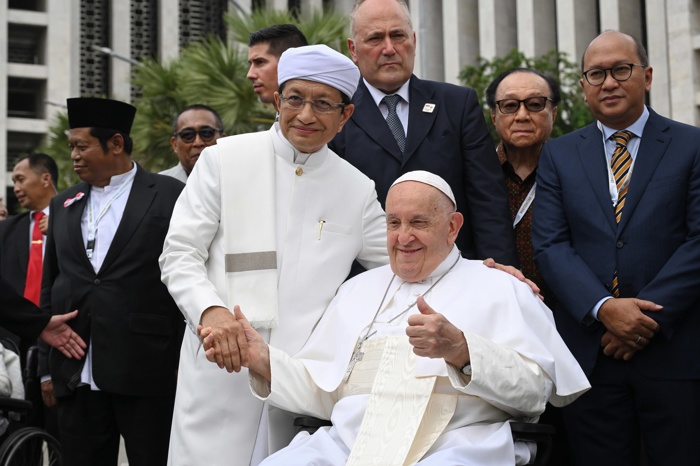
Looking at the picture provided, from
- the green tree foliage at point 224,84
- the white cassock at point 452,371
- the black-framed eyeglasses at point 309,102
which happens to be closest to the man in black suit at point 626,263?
the white cassock at point 452,371

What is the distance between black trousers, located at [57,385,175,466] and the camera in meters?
6.53

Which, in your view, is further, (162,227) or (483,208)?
(162,227)

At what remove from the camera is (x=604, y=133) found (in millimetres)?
5887

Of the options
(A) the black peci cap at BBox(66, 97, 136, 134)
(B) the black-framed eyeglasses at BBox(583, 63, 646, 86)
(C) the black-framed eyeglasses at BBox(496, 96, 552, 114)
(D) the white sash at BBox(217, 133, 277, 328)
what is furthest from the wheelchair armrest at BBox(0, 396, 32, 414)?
(B) the black-framed eyeglasses at BBox(583, 63, 646, 86)

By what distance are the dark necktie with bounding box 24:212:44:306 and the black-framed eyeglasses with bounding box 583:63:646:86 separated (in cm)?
524

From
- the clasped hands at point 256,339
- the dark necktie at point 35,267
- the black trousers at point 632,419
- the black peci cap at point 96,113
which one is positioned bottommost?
the black trousers at point 632,419

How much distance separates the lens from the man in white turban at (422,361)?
4691mm

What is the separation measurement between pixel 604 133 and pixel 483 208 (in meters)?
0.74

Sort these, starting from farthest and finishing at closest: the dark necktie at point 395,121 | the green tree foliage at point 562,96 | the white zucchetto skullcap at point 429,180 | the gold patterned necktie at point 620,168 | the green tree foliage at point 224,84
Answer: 1. the green tree foliage at point 562,96
2. the green tree foliage at point 224,84
3. the dark necktie at point 395,121
4. the gold patterned necktie at point 620,168
5. the white zucchetto skullcap at point 429,180

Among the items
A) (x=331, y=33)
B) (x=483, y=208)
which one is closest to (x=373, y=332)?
(x=483, y=208)

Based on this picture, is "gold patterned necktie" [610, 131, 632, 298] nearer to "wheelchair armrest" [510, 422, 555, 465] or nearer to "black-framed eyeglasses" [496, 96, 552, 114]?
"black-framed eyeglasses" [496, 96, 552, 114]

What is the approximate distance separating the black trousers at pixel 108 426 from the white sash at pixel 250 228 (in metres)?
1.63

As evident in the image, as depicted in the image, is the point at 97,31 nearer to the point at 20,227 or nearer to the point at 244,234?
the point at 20,227

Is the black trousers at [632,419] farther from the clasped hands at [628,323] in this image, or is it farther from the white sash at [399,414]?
the white sash at [399,414]
